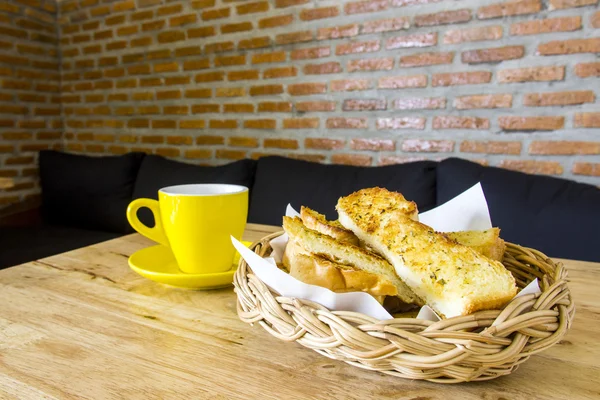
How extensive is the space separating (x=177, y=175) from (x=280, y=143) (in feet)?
1.75

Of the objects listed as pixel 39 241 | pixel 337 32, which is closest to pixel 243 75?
pixel 337 32

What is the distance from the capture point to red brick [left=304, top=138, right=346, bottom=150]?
83.5 inches

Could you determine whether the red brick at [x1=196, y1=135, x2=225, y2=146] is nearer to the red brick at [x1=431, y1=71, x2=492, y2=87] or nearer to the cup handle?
the red brick at [x1=431, y1=71, x2=492, y2=87]

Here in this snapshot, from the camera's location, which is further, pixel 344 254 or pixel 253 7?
pixel 253 7

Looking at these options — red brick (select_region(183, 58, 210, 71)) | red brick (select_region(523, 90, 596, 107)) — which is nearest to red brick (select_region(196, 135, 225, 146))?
red brick (select_region(183, 58, 210, 71))

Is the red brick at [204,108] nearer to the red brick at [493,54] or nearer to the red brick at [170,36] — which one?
the red brick at [170,36]

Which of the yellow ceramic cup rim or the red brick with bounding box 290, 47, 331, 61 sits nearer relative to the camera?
the yellow ceramic cup rim

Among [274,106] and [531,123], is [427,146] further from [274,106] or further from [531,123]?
[274,106]

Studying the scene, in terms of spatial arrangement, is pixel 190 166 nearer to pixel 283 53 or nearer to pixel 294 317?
pixel 283 53

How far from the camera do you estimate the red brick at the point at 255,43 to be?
223 cm

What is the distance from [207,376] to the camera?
1.52 feet

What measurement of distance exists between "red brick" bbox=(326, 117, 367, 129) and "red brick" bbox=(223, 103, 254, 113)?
1.49 feet

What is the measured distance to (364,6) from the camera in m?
1.97

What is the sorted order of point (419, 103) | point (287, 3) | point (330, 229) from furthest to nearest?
point (287, 3)
point (419, 103)
point (330, 229)
